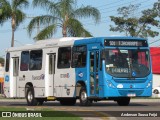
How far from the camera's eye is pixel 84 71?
2797 centimetres

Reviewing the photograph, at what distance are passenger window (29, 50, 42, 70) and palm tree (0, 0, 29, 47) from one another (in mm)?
26748

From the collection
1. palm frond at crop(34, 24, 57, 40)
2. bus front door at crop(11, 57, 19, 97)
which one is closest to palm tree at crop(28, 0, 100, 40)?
palm frond at crop(34, 24, 57, 40)

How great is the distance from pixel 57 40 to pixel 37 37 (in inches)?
721

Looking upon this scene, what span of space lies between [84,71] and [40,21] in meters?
21.6

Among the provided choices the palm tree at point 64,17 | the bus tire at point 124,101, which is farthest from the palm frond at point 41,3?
the bus tire at point 124,101

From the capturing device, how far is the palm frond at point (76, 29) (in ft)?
157

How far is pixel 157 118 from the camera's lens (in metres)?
19.5

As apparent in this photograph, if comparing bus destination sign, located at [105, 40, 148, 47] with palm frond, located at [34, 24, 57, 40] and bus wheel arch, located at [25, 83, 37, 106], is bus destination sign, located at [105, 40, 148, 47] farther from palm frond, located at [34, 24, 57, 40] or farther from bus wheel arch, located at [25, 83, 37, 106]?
palm frond, located at [34, 24, 57, 40]

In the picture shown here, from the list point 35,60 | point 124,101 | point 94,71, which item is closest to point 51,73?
point 35,60

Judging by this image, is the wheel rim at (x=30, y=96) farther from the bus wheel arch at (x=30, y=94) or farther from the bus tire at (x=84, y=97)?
the bus tire at (x=84, y=97)

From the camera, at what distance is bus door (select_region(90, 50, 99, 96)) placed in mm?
27484

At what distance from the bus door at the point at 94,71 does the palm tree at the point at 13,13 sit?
104 feet

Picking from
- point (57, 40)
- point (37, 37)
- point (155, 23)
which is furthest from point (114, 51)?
point (155, 23)

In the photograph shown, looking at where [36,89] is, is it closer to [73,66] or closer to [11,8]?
[73,66]
